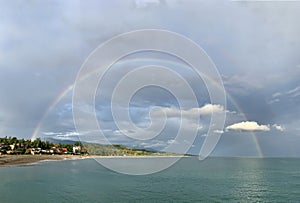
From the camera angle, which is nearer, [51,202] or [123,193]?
[51,202]

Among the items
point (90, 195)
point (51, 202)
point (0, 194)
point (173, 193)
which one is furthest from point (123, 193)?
point (0, 194)

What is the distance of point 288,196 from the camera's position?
69.4 m

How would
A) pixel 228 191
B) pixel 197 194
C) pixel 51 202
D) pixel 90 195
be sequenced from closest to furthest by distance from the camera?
1. pixel 51 202
2. pixel 90 195
3. pixel 197 194
4. pixel 228 191

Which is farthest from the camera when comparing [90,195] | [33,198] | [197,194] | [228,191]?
[228,191]

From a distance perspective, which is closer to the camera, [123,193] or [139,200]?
[139,200]

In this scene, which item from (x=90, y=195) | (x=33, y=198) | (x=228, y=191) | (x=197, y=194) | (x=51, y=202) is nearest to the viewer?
(x=51, y=202)

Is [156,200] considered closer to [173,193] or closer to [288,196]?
[173,193]

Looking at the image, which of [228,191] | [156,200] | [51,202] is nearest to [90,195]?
[51,202]

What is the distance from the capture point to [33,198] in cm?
5928

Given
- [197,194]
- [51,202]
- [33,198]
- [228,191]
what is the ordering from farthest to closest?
[228,191], [197,194], [33,198], [51,202]

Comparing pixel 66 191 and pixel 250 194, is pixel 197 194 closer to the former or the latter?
pixel 250 194

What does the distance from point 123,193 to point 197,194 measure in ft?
57.9

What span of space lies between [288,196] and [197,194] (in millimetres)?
22405

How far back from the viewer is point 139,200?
58844 mm
